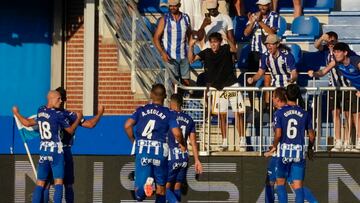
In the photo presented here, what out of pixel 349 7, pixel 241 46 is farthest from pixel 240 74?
pixel 349 7

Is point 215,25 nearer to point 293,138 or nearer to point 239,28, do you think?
point 239,28

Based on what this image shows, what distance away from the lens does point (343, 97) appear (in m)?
19.4

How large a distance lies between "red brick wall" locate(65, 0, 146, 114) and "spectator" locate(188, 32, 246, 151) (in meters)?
1.44

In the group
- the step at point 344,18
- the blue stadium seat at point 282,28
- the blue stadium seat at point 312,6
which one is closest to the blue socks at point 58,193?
the blue stadium seat at point 282,28

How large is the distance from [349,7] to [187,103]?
490 centimetres

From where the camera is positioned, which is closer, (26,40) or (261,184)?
(261,184)

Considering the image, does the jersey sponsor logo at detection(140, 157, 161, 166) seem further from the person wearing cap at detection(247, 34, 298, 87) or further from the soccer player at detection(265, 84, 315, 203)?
the person wearing cap at detection(247, 34, 298, 87)

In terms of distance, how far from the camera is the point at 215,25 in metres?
20.6

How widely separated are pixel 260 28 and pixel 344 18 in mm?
2289

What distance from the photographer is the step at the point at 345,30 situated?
71.9 ft

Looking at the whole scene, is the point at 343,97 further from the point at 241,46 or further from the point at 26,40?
the point at 26,40

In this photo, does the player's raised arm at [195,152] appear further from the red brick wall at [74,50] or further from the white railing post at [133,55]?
the red brick wall at [74,50]

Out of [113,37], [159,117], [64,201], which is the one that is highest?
[113,37]

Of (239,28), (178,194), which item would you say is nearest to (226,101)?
(178,194)
